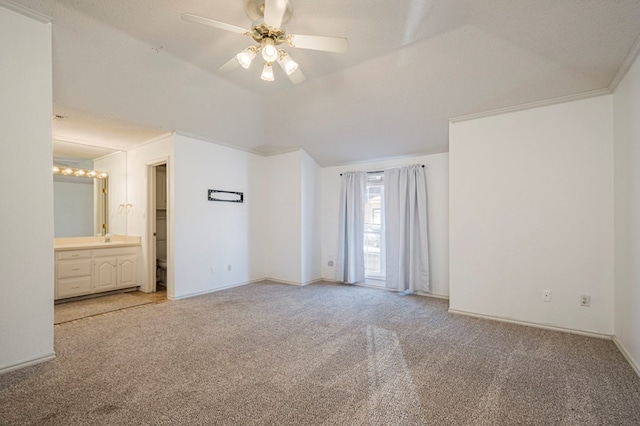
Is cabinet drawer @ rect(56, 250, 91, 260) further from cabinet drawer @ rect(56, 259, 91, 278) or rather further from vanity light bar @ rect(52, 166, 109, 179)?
vanity light bar @ rect(52, 166, 109, 179)

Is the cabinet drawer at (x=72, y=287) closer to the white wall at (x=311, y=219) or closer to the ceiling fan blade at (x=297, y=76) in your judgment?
the white wall at (x=311, y=219)

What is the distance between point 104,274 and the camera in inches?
182

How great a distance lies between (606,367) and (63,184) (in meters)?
6.87

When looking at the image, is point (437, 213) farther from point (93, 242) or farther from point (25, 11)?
point (93, 242)

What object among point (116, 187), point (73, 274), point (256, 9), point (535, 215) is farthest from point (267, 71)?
point (116, 187)

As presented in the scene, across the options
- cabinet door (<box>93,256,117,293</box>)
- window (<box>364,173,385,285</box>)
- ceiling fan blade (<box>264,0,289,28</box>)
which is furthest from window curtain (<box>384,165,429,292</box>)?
cabinet door (<box>93,256,117,293</box>)

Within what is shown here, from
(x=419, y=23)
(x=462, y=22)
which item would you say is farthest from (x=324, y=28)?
(x=462, y=22)

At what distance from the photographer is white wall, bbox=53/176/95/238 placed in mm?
4672

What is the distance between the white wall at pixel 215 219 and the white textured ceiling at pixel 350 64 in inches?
17.3

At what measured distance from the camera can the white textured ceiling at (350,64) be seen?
8.08 ft

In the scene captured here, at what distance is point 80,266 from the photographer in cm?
439

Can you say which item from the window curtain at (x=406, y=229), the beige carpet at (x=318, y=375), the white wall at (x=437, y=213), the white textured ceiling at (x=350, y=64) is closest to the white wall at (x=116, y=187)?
the white textured ceiling at (x=350, y=64)

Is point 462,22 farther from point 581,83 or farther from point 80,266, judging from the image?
point 80,266

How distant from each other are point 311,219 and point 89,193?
3730 mm
